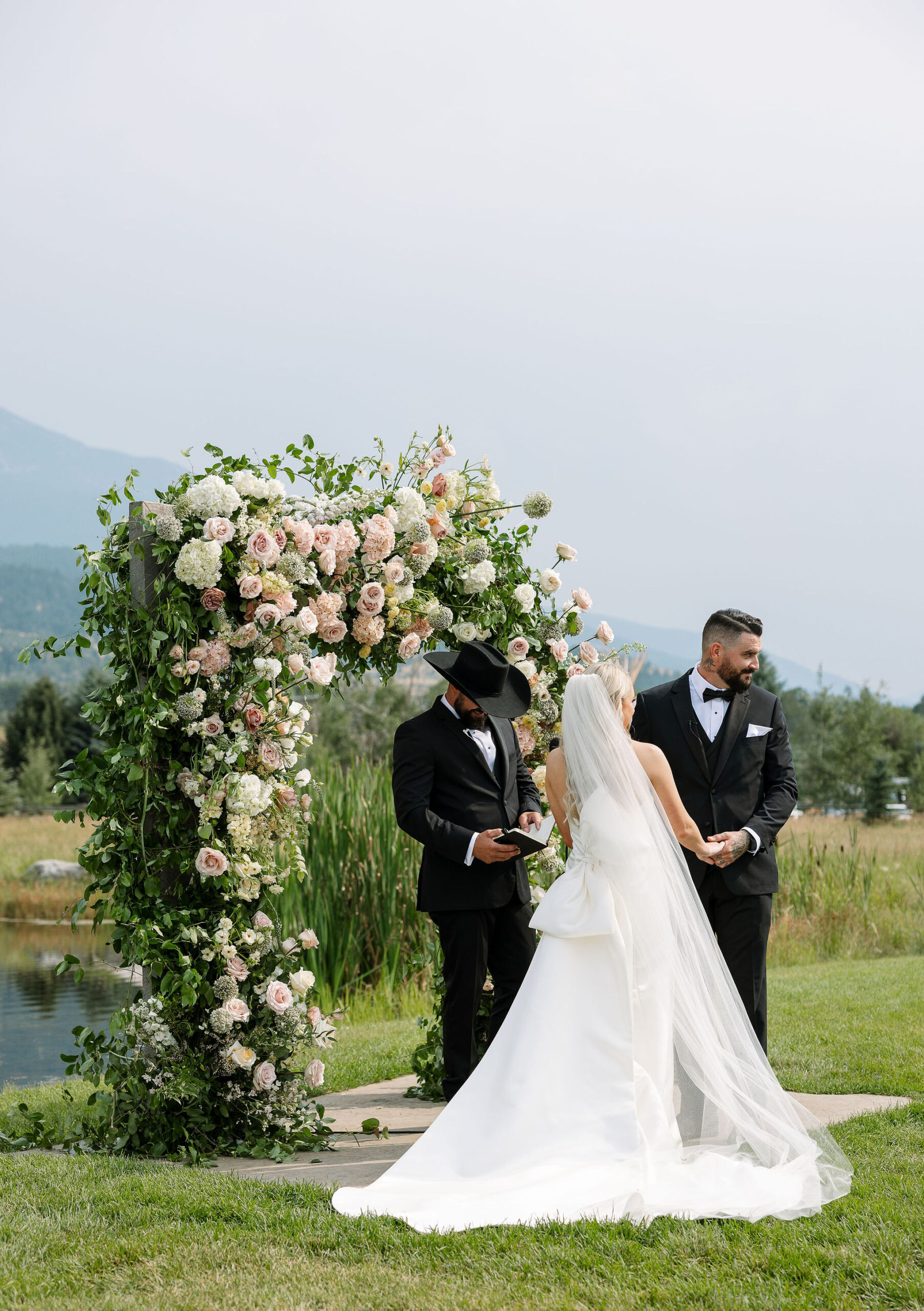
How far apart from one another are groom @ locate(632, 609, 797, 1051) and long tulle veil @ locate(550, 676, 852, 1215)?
23.6 inches

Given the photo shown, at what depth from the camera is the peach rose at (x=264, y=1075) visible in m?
5.06

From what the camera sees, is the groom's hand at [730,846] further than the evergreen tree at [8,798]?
No

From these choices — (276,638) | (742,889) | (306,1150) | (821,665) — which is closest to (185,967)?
(306,1150)

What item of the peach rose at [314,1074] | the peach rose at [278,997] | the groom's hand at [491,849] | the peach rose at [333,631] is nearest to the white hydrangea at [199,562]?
the peach rose at [333,631]

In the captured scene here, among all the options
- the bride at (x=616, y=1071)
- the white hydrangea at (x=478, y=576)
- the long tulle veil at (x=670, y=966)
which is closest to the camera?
the bride at (x=616, y=1071)

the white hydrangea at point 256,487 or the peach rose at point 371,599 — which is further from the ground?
the white hydrangea at point 256,487

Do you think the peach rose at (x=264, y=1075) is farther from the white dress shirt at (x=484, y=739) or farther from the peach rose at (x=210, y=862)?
the white dress shirt at (x=484, y=739)

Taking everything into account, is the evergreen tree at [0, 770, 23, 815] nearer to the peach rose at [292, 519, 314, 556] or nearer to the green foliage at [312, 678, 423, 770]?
the green foliage at [312, 678, 423, 770]

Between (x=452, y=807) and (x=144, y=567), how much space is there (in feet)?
5.60

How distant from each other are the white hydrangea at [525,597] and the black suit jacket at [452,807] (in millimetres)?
966

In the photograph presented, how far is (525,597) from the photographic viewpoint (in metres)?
6.19

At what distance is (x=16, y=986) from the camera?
13.5 meters

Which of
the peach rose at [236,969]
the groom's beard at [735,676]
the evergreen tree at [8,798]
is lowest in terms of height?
the evergreen tree at [8,798]

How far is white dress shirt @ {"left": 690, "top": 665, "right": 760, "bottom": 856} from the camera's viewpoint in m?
5.40
